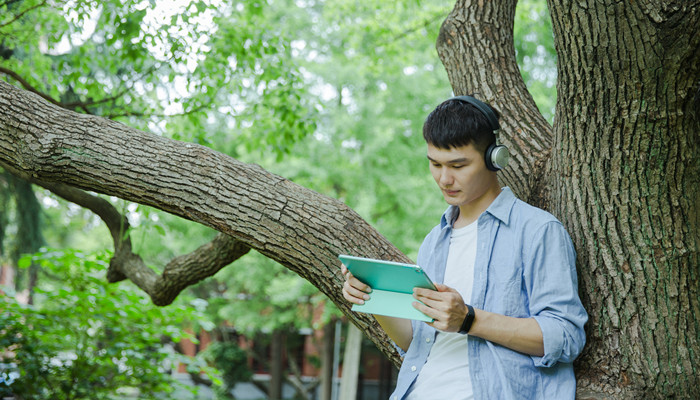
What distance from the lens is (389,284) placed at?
83.7 inches

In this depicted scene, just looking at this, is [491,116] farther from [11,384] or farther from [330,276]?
[11,384]

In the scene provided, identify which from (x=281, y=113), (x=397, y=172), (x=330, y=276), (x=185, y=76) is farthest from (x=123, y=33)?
(x=397, y=172)

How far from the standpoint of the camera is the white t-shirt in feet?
7.13

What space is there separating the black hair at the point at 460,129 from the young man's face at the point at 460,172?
0.02 meters

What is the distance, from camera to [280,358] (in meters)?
20.7

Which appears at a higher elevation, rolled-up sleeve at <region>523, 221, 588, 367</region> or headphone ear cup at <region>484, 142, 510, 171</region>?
headphone ear cup at <region>484, 142, 510, 171</region>

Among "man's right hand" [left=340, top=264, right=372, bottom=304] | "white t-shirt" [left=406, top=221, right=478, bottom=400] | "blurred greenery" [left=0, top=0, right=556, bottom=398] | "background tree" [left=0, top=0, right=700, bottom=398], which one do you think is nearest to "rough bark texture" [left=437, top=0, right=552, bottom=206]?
"background tree" [left=0, top=0, right=700, bottom=398]

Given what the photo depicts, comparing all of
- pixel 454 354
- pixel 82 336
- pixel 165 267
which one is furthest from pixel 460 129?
pixel 82 336

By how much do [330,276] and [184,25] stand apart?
3.66m

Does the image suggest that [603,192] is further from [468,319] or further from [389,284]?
[389,284]

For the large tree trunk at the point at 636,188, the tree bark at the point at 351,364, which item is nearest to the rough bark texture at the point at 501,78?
the large tree trunk at the point at 636,188

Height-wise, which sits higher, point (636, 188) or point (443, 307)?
point (636, 188)

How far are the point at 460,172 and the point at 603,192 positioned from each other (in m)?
0.59

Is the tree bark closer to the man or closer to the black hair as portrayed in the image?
the man
